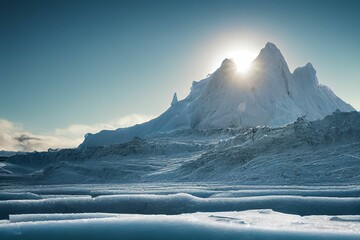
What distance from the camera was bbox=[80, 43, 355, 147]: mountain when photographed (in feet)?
133

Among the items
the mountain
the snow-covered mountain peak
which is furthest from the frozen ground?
the snow-covered mountain peak

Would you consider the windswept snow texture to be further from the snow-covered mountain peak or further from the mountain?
the snow-covered mountain peak

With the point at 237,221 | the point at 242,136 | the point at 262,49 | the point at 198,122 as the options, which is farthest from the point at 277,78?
the point at 237,221

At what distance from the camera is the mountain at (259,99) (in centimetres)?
4047

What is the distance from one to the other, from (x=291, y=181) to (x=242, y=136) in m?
7.41

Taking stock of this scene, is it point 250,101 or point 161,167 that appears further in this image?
point 250,101

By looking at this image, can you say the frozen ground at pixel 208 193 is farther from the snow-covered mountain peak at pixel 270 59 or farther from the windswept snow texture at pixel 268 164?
the snow-covered mountain peak at pixel 270 59

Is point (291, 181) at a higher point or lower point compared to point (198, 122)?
lower

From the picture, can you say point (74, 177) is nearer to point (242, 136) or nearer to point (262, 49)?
point (242, 136)

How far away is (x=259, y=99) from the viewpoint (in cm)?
4141

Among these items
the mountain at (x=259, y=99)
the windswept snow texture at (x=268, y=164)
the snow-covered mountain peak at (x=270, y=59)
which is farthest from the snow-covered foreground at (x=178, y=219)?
the snow-covered mountain peak at (x=270, y=59)

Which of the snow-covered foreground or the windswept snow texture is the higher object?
the windswept snow texture

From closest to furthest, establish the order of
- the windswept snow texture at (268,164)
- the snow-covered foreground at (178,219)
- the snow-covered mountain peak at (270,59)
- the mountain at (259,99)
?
the snow-covered foreground at (178,219) < the windswept snow texture at (268,164) < the mountain at (259,99) < the snow-covered mountain peak at (270,59)

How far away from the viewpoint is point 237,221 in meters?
4.32
